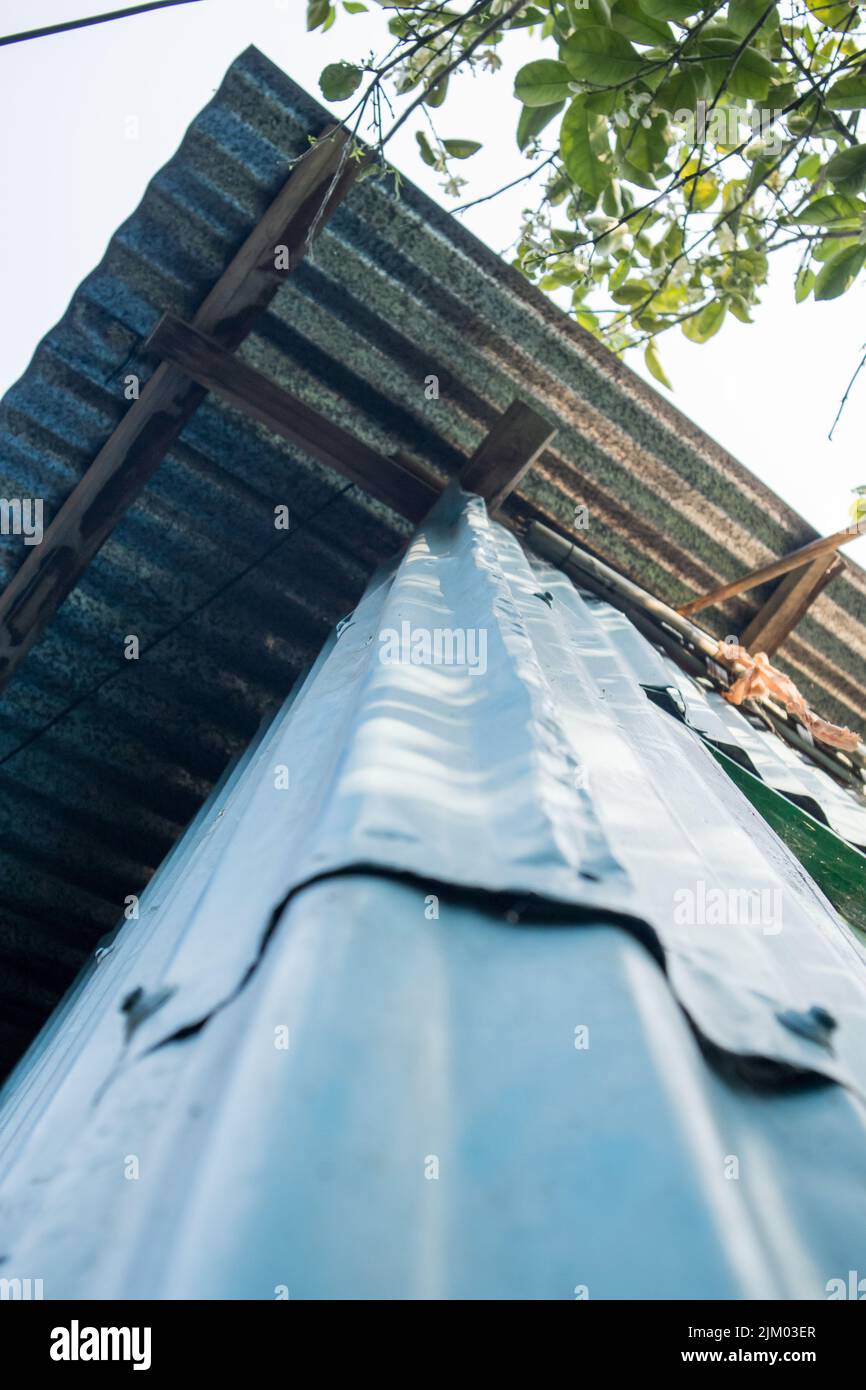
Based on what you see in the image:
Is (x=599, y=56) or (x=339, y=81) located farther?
(x=339, y=81)

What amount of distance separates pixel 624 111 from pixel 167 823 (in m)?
2.27

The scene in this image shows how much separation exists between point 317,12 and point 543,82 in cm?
56

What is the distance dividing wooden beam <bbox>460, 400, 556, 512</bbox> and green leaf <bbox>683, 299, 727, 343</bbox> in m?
0.42

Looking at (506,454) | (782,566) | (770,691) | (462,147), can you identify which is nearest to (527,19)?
(462,147)

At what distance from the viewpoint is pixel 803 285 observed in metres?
1.84

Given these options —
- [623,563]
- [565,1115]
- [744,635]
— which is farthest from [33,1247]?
[744,635]

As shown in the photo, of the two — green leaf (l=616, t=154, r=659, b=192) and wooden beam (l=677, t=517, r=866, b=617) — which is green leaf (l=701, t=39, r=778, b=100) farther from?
wooden beam (l=677, t=517, r=866, b=617)

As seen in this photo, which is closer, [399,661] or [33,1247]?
[33,1247]

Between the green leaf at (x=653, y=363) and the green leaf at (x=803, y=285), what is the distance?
0.32m

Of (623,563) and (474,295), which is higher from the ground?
(474,295)

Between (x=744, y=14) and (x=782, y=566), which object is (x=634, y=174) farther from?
(x=782, y=566)

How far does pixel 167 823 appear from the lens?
280 cm

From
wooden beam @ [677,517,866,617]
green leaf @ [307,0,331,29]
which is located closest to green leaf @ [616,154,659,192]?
green leaf @ [307,0,331,29]
